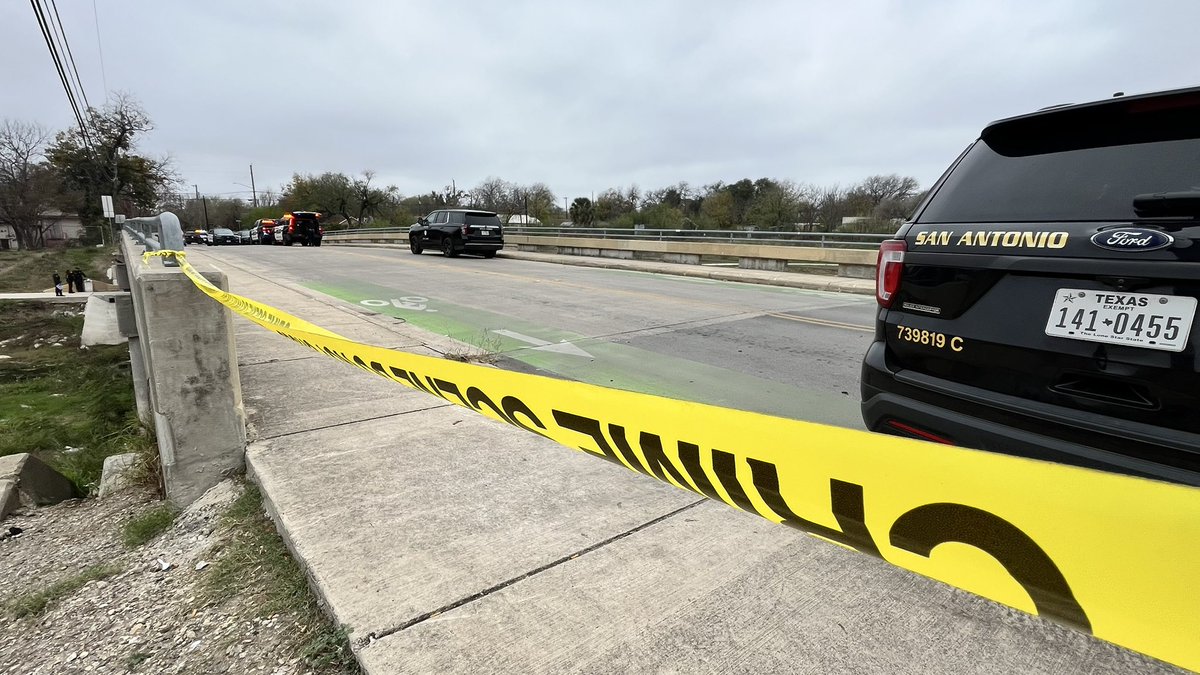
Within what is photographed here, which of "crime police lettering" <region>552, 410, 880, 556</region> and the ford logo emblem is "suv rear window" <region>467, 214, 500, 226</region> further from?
the ford logo emblem

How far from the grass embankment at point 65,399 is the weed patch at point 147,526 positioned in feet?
2.51

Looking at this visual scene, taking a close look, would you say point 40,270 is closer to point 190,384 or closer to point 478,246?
point 478,246

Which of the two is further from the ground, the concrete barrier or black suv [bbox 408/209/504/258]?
black suv [bbox 408/209/504/258]

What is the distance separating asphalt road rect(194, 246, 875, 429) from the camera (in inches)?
215

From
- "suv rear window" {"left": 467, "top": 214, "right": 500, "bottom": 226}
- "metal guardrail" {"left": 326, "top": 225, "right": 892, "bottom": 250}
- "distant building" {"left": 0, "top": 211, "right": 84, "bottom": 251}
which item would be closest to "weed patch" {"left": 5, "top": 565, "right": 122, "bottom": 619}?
"metal guardrail" {"left": 326, "top": 225, "right": 892, "bottom": 250}

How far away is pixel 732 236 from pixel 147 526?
2018cm

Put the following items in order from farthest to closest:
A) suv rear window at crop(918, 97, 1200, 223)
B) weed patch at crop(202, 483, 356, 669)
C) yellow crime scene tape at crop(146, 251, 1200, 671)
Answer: weed patch at crop(202, 483, 356, 669) → suv rear window at crop(918, 97, 1200, 223) → yellow crime scene tape at crop(146, 251, 1200, 671)

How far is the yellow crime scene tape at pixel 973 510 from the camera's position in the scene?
34.3 inches

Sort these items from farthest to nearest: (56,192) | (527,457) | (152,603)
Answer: (56,192) < (527,457) < (152,603)

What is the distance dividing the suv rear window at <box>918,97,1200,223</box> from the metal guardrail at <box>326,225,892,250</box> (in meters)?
7.58

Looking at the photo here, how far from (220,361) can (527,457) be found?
1.91 m

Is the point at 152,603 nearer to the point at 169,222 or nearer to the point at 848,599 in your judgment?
the point at 848,599

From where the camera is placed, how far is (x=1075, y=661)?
1.98 meters

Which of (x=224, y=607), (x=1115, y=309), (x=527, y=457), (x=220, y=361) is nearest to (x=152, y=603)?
(x=224, y=607)
